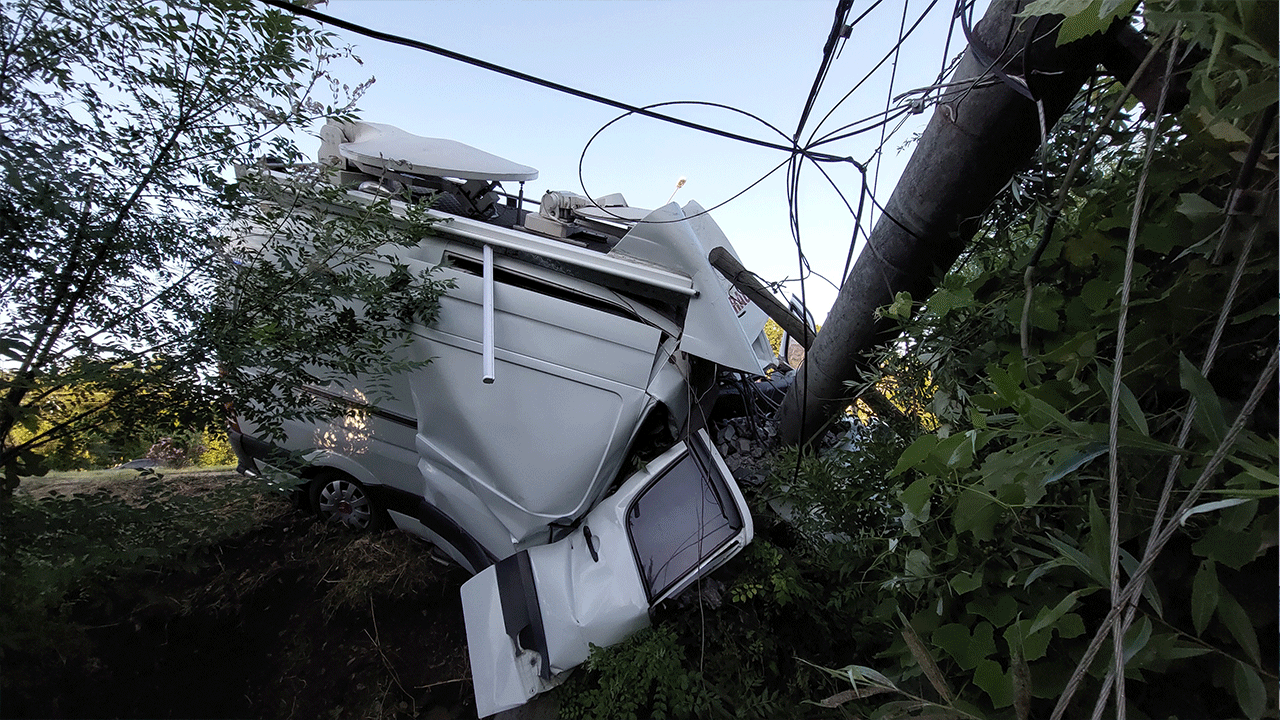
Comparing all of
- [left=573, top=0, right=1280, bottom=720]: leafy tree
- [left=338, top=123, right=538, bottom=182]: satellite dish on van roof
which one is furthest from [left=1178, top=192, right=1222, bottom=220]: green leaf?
[left=338, top=123, right=538, bottom=182]: satellite dish on van roof

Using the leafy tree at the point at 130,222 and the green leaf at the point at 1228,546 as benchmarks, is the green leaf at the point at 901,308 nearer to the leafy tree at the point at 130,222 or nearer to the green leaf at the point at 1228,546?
the green leaf at the point at 1228,546

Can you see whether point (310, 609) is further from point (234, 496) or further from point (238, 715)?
point (234, 496)

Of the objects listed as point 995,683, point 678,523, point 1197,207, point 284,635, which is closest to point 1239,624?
point 995,683

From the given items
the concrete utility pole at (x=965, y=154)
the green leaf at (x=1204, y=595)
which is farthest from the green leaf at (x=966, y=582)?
the concrete utility pole at (x=965, y=154)

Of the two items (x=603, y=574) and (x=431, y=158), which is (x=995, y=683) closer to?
(x=603, y=574)

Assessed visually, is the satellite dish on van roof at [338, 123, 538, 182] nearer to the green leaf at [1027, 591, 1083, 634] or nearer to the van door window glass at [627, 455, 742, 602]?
the van door window glass at [627, 455, 742, 602]

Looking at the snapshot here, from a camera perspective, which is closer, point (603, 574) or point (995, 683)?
point (995, 683)

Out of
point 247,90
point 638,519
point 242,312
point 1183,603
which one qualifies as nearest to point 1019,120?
point 1183,603

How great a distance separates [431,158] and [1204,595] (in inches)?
136

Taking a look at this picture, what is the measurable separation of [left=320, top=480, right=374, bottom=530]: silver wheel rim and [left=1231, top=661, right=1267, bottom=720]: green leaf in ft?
13.4

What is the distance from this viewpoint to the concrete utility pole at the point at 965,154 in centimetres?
133

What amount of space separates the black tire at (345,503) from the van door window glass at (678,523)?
7.05ft

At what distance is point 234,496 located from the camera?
2188 millimetres

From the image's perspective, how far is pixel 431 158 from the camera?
10.2ft
